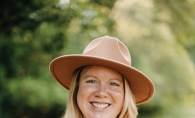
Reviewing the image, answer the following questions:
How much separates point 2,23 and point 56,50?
1288 mm

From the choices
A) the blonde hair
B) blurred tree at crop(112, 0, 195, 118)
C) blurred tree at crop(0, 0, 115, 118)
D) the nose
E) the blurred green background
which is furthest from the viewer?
blurred tree at crop(112, 0, 195, 118)

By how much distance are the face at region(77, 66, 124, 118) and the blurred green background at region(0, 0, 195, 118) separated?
1.31 meters

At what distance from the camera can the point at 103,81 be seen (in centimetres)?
241

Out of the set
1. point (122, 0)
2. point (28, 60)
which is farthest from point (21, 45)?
point (122, 0)

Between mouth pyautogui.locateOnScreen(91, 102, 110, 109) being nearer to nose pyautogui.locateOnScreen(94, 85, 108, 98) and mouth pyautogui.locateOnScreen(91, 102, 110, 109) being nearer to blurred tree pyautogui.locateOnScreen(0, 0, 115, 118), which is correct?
nose pyautogui.locateOnScreen(94, 85, 108, 98)

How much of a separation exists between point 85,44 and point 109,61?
16.7ft

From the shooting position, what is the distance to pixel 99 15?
6.20 metres

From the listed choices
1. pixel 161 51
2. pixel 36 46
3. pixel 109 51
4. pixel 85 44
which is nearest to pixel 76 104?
pixel 109 51

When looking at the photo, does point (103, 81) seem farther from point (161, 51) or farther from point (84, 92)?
point (161, 51)

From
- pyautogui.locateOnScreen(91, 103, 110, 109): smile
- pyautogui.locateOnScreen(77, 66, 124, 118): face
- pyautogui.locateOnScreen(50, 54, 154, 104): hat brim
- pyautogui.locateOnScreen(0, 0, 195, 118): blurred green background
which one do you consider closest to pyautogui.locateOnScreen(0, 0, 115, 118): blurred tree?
pyautogui.locateOnScreen(0, 0, 195, 118): blurred green background

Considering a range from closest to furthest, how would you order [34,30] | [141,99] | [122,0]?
[141,99]
[34,30]
[122,0]

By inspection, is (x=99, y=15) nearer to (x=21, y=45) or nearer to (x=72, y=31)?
(x=72, y=31)

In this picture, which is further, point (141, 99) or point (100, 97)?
point (141, 99)

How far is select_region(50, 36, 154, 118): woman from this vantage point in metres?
2.39
